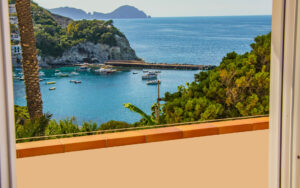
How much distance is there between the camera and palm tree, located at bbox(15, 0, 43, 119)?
13.4ft

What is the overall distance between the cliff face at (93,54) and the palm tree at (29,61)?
0.70 ft

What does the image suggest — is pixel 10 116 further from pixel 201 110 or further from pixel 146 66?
pixel 146 66

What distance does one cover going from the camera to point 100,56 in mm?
4762

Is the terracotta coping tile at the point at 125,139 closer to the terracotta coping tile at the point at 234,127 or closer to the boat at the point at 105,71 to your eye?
the terracotta coping tile at the point at 234,127

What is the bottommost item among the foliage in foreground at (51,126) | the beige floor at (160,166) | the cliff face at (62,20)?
the beige floor at (160,166)

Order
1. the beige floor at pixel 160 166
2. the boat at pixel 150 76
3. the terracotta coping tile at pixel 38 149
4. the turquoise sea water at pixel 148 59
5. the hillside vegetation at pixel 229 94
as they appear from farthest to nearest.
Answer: the boat at pixel 150 76 → the turquoise sea water at pixel 148 59 → the hillside vegetation at pixel 229 94 → the terracotta coping tile at pixel 38 149 → the beige floor at pixel 160 166

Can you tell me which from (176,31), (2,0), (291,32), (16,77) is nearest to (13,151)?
Result: (2,0)

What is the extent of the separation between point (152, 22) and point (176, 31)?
0.37 metres

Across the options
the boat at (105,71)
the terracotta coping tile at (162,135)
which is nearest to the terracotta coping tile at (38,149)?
the terracotta coping tile at (162,135)

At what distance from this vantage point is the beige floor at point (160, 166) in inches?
106

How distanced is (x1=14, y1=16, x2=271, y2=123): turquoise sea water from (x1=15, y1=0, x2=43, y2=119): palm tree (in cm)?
8

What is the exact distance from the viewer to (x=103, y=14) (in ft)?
15.1

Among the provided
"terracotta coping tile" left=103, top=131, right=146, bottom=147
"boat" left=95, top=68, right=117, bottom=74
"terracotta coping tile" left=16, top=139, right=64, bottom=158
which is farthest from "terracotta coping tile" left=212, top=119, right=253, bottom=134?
"boat" left=95, top=68, right=117, bottom=74

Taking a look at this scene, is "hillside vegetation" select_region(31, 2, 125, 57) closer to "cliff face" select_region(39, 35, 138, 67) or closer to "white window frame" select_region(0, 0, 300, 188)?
"cliff face" select_region(39, 35, 138, 67)
